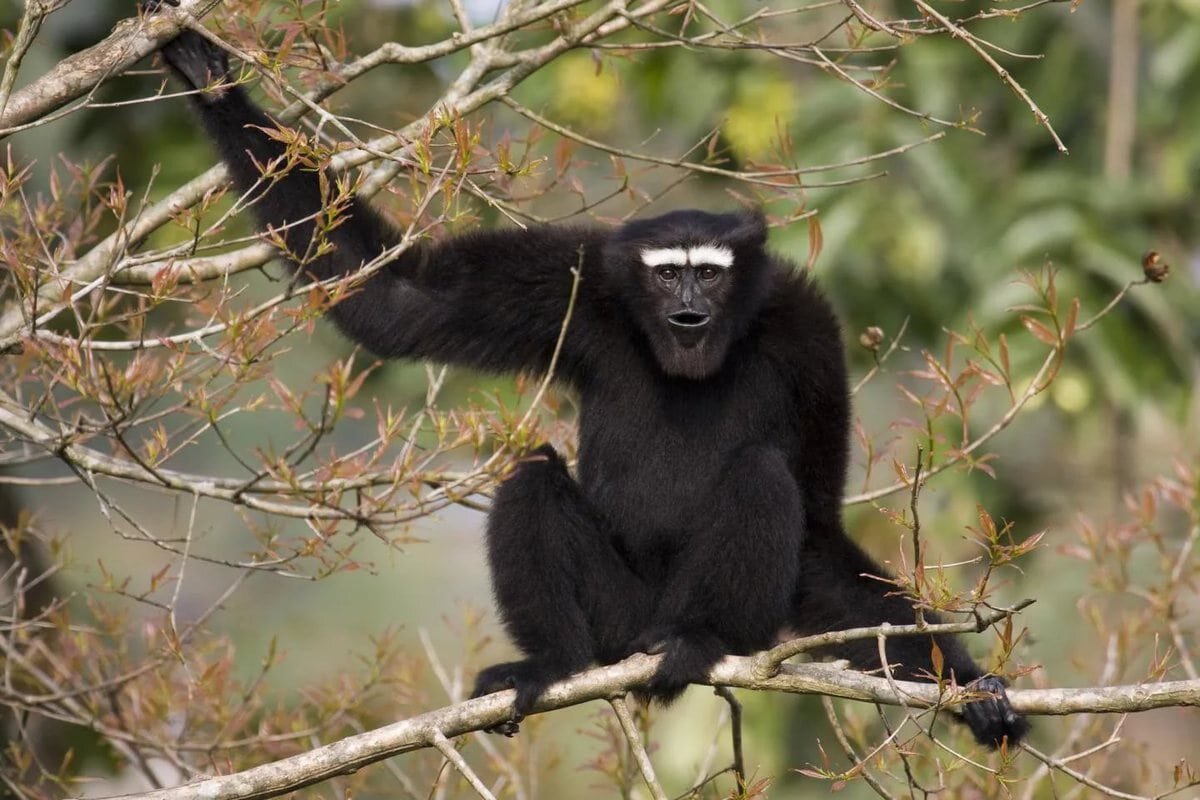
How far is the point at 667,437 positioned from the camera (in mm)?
6328

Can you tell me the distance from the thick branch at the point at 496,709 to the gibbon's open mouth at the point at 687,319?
1587mm

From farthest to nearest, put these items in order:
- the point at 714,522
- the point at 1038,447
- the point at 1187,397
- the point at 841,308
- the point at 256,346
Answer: the point at 1038,447, the point at 841,308, the point at 1187,397, the point at 714,522, the point at 256,346

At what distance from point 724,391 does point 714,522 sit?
2.62ft

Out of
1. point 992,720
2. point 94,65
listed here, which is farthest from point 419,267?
point 992,720

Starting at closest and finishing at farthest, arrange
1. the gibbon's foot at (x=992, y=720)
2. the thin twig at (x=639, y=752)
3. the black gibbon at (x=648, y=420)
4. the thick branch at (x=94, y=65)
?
the thin twig at (x=639, y=752) → the thick branch at (x=94, y=65) → the gibbon's foot at (x=992, y=720) → the black gibbon at (x=648, y=420)

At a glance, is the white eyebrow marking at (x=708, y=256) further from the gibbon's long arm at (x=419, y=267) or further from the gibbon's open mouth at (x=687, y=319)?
the gibbon's long arm at (x=419, y=267)

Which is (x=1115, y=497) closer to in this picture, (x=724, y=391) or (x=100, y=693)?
(x=724, y=391)

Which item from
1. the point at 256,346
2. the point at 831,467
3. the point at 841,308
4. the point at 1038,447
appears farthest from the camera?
the point at 1038,447

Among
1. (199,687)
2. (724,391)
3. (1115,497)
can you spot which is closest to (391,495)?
(199,687)

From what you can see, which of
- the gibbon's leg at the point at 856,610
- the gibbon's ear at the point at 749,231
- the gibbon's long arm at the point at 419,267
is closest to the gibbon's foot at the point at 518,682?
the gibbon's leg at the point at 856,610

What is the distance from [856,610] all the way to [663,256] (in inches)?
67.9

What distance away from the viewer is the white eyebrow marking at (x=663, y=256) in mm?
6176

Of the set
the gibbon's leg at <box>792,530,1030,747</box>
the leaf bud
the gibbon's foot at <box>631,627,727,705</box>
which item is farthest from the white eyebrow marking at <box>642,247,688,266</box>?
the gibbon's foot at <box>631,627,727,705</box>

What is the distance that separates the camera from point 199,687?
210 inches
